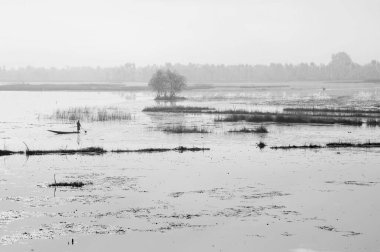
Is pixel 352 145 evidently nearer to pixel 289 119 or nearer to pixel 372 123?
pixel 372 123

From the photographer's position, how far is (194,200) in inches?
1084

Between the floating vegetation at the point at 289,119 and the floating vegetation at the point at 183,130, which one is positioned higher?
the floating vegetation at the point at 289,119

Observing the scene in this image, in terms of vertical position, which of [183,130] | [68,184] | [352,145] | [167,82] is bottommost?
[68,184]

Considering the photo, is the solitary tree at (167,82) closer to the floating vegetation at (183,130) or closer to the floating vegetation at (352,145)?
the floating vegetation at (183,130)

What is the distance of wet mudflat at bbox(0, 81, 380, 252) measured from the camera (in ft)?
69.0

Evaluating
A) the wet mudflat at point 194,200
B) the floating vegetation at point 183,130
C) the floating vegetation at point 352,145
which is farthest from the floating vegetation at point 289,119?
the wet mudflat at point 194,200

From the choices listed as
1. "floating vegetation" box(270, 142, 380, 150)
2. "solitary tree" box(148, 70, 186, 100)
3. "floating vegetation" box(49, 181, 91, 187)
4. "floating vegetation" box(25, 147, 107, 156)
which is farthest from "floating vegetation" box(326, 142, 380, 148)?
"solitary tree" box(148, 70, 186, 100)

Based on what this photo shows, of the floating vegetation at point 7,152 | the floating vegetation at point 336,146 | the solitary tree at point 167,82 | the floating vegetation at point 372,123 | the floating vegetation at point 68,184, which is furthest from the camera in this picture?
the solitary tree at point 167,82

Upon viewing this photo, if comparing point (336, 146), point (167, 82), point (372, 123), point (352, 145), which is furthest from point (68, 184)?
point (167, 82)

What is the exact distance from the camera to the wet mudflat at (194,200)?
828 inches

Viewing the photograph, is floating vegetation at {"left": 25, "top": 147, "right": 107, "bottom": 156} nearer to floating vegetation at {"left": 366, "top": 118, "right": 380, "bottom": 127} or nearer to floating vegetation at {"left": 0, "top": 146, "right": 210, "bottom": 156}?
floating vegetation at {"left": 0, "top": 146, "right": 210, "bottom": 156}

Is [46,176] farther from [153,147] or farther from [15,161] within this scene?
[153,147]

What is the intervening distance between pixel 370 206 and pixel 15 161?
25.6 meters

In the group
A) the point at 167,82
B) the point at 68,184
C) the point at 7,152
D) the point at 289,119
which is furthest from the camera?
the point at 167,82
